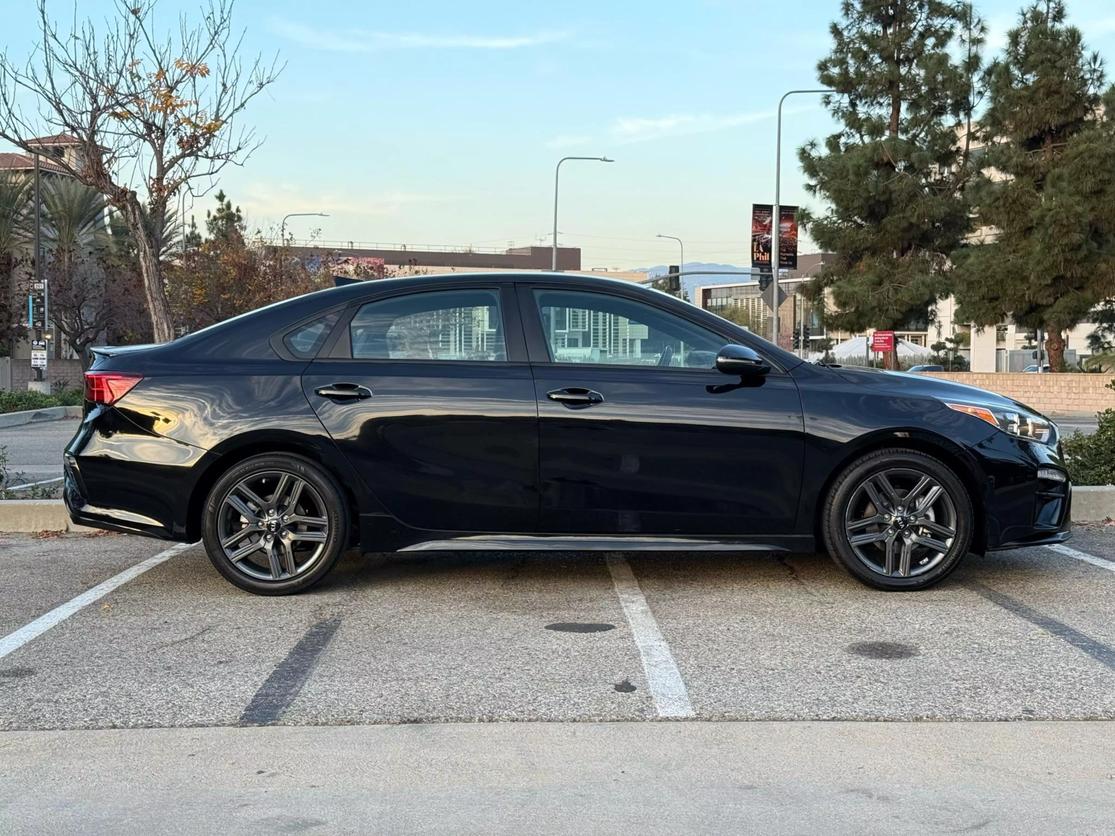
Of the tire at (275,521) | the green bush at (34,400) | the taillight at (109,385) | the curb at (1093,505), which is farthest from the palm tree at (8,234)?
the curb at (1093,505)

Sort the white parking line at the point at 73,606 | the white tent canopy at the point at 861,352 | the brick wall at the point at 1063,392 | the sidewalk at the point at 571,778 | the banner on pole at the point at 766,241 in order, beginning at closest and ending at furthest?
the sidewalk at the point at 571,778
the white parking line at the point at 73,606
the brick wall at the point at 1063,392
the banner on pole at the point at 766,241
the white tent canopy at the point at 861,352

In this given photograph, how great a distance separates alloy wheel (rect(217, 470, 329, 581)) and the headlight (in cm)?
322

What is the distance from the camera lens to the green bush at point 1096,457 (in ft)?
30.7

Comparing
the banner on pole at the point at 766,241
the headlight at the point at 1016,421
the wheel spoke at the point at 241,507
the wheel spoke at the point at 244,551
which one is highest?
the banner on pole at the point at 766,241

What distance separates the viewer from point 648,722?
422 centimetres

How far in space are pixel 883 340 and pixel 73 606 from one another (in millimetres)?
37510

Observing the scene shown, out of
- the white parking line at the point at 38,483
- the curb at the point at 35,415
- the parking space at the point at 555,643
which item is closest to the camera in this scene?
the parking space at the point at 555,643

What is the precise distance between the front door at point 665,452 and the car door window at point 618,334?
0.09 metres

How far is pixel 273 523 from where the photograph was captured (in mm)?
6137

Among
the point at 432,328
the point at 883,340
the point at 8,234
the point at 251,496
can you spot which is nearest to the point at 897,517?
the point at 432,328

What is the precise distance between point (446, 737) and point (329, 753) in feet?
1.28

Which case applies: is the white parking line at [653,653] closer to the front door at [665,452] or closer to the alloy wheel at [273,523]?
the front door at [665,452]

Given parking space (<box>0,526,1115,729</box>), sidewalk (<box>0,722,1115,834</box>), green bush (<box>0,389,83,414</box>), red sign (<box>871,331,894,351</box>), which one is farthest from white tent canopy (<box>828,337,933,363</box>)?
sidewalk (<box>0,722,1115,834</box>)

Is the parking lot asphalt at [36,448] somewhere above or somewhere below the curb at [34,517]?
below
